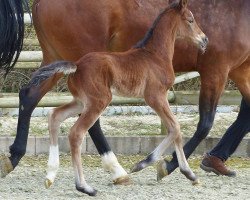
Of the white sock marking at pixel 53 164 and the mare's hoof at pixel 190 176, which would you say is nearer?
the white sock marking at pixel 53 164

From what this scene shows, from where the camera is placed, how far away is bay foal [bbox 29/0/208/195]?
265 inches

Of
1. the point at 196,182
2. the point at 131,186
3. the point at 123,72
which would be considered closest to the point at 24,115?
the point at 131,186

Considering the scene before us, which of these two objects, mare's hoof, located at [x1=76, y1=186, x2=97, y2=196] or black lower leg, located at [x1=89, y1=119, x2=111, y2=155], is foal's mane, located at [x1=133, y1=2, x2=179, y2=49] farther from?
mare's hoof, located at [x1=76, y1=186, x2=97, y2=196]

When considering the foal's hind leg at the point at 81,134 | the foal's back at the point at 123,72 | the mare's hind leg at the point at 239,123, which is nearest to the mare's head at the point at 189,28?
the foal's back at the point at 123,72

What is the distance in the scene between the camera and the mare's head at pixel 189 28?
7.23 meters

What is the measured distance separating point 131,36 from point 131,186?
Result: 4.43ft

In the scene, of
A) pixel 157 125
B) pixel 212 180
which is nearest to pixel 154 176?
pixel 212 180

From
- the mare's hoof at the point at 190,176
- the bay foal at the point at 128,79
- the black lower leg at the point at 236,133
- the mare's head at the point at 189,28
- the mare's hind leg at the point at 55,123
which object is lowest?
the black lower leg at the point at 236,133

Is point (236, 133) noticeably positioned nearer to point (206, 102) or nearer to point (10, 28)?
point (206, 102)

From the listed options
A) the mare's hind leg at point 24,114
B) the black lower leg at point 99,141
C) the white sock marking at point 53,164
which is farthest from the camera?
the black lower leg at point 99,141

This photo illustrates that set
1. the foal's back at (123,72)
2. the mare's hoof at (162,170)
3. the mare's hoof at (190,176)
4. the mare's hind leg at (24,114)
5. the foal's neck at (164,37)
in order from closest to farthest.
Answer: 1. the foal's back at (123,72)
2. the mare's hoof at (190,176)
3. the foal's neck at (164,37)
4. the mare's hoof at (162,170)
5. the mare's hind leg at (24,114)

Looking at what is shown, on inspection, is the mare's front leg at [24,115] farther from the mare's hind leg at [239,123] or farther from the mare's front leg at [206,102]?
the mare's hind leg at [239,123]

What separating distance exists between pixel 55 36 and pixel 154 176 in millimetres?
1523

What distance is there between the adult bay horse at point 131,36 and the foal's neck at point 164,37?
1.69 ft
